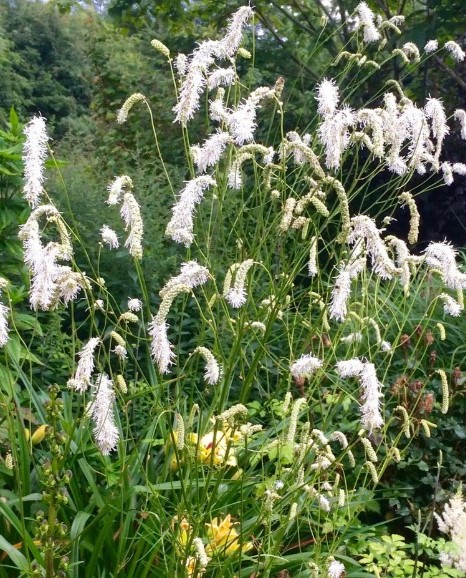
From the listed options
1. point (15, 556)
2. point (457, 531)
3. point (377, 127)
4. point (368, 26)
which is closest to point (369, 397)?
point (457, 531)

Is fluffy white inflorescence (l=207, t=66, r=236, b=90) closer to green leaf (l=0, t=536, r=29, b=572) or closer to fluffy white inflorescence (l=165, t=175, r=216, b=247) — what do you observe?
fluffy white inflorescence (l=165, t=175, r=216, b=247)

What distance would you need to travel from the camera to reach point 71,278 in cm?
191

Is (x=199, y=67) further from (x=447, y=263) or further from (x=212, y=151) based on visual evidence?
(x=447, y=263)

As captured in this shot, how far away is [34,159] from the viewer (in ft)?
6.12

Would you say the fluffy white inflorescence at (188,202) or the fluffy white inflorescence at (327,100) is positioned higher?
the fluffy white inflorescence at (327,100)

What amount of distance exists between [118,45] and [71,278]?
9985 mm

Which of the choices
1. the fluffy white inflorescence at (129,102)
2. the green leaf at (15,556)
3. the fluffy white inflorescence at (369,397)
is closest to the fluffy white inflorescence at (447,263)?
the fluffy white inflorescence at (369,397)

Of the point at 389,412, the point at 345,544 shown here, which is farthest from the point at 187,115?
the point at 389,412

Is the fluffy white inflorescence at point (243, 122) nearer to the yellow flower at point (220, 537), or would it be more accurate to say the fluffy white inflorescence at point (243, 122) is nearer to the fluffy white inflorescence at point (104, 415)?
the fluffy white inflorescence at point (104, 415)

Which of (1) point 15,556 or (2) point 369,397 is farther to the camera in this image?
(1) point 15,556

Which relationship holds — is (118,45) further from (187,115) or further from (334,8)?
(187,115)

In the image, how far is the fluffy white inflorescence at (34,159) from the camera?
5.96 feet

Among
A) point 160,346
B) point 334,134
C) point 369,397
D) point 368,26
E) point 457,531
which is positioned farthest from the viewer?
point 368,26

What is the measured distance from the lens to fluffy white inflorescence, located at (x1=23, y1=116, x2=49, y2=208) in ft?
5.96
